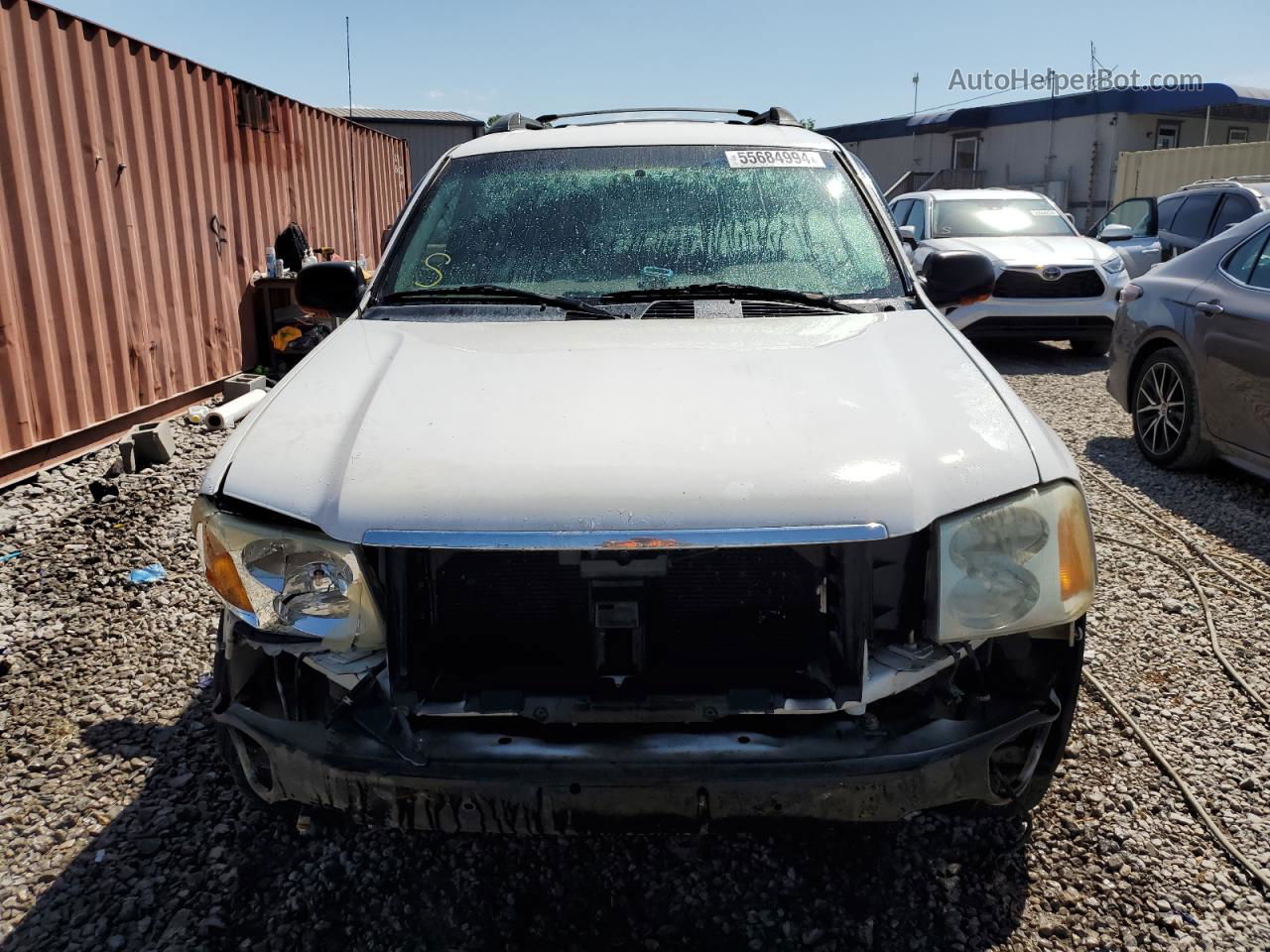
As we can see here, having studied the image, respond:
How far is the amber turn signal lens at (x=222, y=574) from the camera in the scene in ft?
6.97

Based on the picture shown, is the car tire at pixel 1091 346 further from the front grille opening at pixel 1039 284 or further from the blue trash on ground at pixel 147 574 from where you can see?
the blue trash on ground at pixel 147 574

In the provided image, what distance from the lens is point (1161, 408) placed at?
620 cm

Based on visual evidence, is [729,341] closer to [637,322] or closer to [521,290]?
[637,322]

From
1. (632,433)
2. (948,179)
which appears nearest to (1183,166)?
(948,179)

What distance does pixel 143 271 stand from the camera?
7.38 meters

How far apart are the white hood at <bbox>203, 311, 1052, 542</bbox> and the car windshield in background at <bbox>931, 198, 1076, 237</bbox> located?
353 inches

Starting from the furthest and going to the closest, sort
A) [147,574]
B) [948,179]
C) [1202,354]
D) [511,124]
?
1. [948,179]
2. [1202,354]
3. [147,574]
4. [511,124]

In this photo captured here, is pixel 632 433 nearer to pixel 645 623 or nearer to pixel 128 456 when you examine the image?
pixel 645 623

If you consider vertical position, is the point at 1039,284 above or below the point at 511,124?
below

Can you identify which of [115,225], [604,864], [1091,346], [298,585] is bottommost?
[604,864]

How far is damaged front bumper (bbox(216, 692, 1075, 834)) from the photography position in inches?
78.0

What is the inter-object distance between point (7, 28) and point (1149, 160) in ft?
65.5

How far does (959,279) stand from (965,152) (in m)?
26.1

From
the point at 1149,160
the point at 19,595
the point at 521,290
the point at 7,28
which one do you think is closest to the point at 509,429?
the point at 521,290
